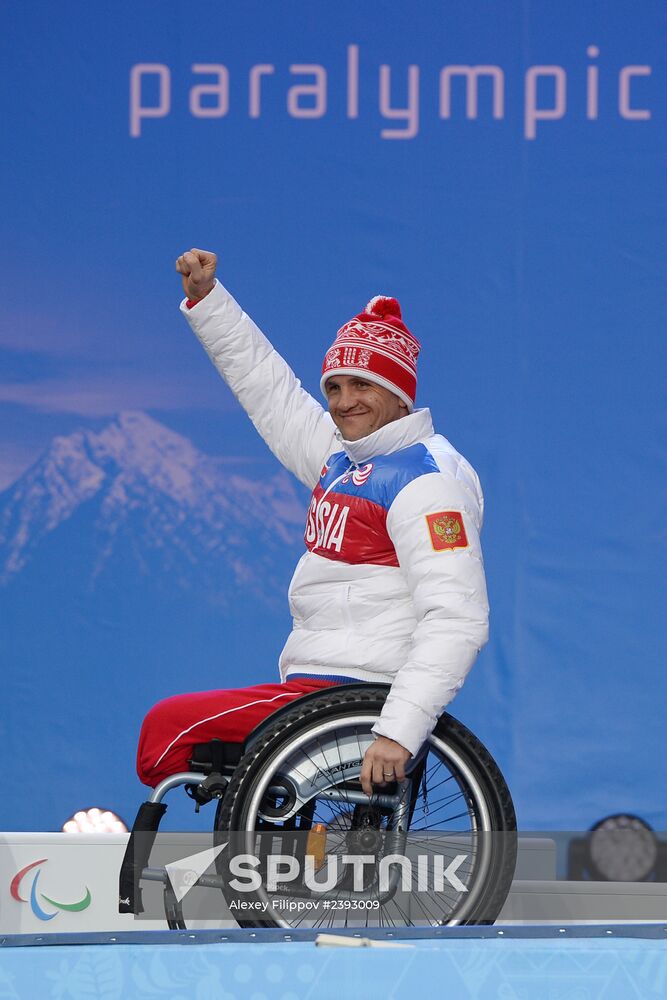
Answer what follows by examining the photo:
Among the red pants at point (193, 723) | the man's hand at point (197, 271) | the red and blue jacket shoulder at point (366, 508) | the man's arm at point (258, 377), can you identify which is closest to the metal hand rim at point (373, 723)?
the red pants at point (193, 723)

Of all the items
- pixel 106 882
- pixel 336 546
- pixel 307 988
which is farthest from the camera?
pixel 106 882

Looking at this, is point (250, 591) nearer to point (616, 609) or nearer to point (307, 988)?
point (616, 609)

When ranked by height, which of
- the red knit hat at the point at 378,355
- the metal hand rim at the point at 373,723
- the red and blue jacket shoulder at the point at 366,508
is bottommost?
the metal hand rim at the point at 373,723

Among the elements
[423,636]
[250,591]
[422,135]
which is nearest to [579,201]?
[422,135]

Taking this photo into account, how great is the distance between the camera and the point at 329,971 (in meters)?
1.74

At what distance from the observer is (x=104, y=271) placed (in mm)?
3951

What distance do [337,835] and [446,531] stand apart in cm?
52

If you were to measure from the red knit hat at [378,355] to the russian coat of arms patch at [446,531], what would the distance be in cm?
29

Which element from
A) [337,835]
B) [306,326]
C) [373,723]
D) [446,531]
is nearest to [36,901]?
[337,835]

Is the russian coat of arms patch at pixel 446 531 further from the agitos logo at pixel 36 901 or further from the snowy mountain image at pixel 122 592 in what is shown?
the snowy mountain image at pixel 122 592

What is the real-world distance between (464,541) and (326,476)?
1.03 ft

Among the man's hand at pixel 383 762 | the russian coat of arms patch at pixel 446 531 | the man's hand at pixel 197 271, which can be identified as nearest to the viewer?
the man's hand at pixel 383 762

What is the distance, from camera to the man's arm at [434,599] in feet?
6.77

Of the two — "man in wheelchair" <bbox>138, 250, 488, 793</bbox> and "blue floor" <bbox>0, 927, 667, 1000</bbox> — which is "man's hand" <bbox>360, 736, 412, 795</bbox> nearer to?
"man in wheelchair" <bbox>138, 250, 488, 793</bbox>
